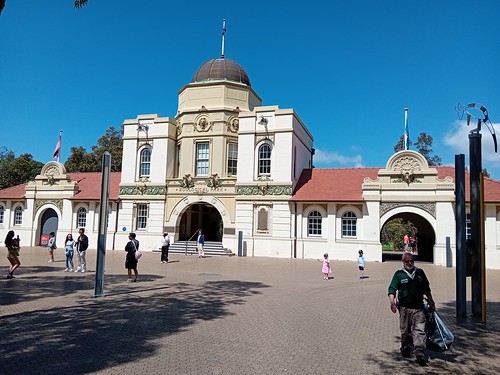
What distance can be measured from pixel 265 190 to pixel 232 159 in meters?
4.12

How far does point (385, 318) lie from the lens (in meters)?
9.37

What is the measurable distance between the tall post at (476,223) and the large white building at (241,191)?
48.7 ft

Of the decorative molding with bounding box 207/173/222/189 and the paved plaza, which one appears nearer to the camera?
the paved plaza

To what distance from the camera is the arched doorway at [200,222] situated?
31.2 metres

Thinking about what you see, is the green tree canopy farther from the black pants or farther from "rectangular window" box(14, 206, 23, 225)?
the black pants

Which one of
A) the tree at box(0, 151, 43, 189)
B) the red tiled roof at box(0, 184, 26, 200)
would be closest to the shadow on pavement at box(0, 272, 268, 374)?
the red tiled roof at box(0, 184, 26, 200)

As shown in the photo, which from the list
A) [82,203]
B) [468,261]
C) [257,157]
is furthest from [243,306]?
[82,203]

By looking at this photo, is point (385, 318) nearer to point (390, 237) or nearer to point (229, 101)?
point (229, 101)

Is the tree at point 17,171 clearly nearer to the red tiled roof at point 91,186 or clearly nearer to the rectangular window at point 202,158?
the red tiled roof at point 91,186

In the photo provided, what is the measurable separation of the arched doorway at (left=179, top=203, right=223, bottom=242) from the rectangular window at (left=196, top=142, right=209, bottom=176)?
2.65 meters

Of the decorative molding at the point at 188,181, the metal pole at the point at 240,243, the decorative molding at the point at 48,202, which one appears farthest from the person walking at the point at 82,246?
the decorative molding at the point at 48,202

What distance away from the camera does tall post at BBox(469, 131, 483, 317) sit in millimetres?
9328

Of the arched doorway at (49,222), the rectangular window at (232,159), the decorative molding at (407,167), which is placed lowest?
the arched doorway at (49,222)

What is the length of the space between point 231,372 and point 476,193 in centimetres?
737
